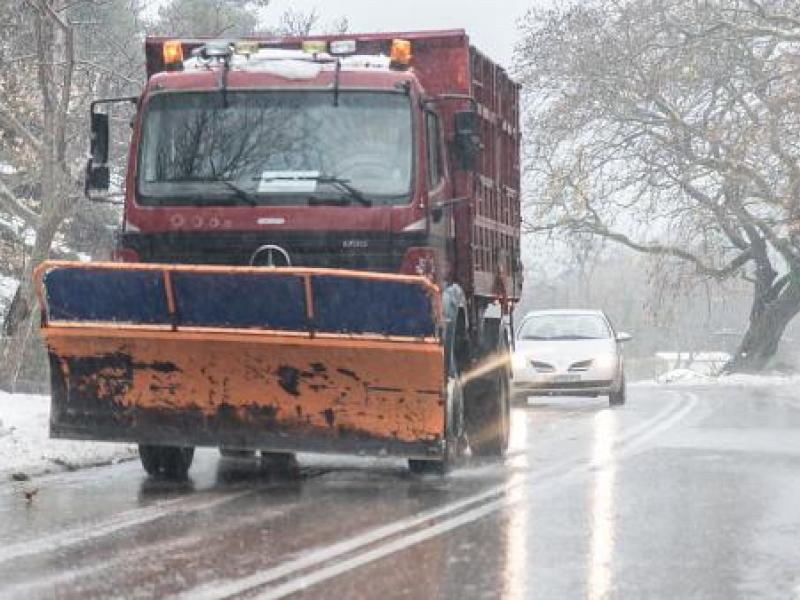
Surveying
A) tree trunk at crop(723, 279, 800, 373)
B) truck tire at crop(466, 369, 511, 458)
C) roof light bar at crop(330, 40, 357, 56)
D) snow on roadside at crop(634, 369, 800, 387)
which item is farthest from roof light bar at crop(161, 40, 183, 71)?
tree trunk at crop(723, 279, 800, 373)

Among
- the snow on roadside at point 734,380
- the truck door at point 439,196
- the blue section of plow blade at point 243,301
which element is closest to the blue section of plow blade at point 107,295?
the blue section of plow blade at point 243,301

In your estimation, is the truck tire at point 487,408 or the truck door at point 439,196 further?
the truck tire at point 487,408

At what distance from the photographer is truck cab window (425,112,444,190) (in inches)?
429

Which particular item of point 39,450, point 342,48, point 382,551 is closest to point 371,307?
point 382,551

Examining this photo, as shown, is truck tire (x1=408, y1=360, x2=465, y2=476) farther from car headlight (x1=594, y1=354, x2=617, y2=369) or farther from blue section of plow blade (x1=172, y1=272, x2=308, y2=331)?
car headlight (x1=594, y1=354, x2=617, y2=369)

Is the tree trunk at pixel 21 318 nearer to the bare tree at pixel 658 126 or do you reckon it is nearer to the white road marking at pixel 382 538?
the white road marking at pixel 382 538

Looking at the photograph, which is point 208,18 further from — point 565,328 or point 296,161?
point 296,161

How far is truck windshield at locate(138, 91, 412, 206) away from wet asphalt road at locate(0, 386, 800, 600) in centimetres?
200

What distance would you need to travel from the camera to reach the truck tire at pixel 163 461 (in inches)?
441

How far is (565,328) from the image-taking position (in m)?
24.4

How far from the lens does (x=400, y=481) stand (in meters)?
11.1

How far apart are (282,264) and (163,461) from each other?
1826 mm

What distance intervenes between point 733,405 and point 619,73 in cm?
1749

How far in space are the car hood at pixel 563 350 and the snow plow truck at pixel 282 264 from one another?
1114 cm
